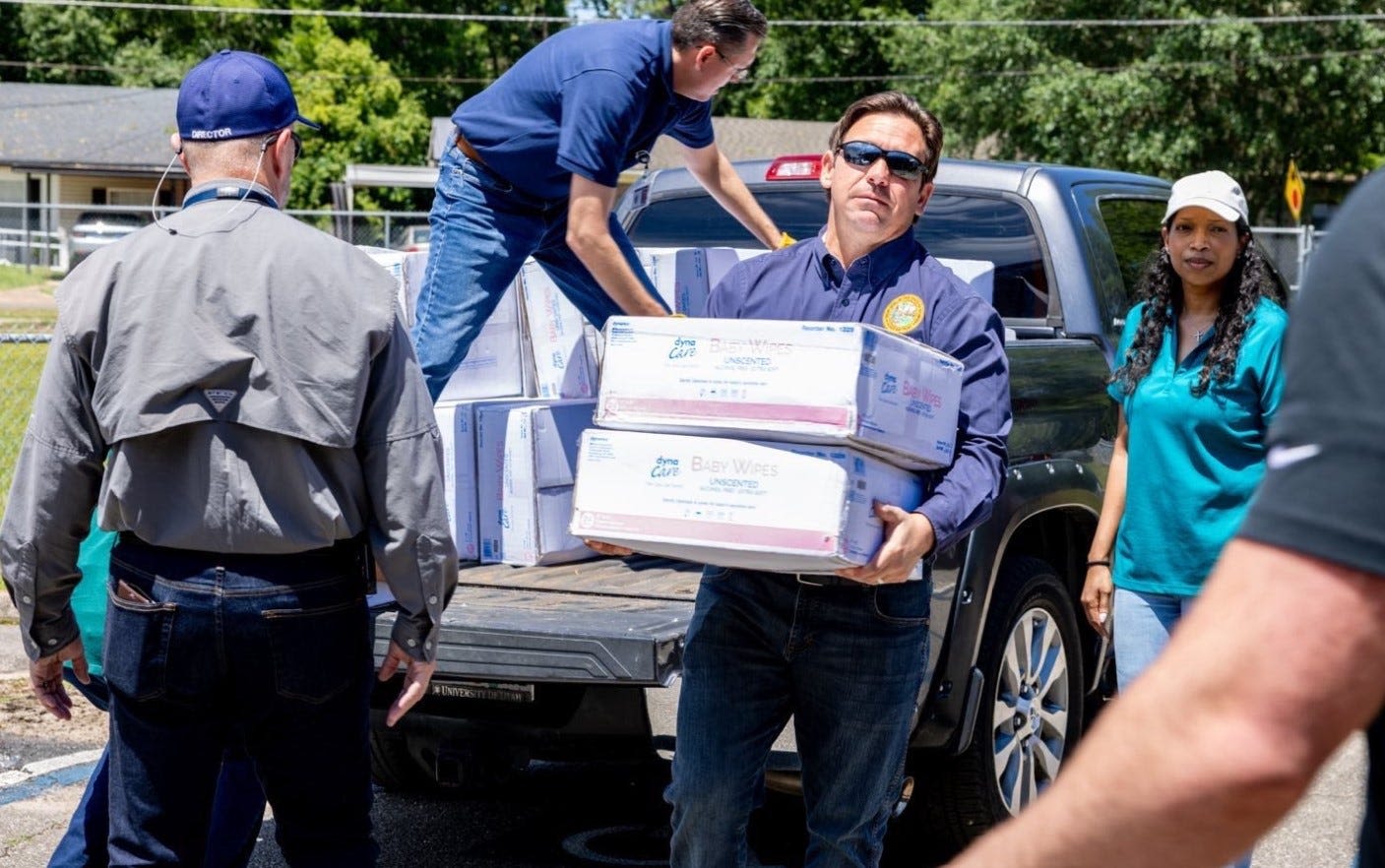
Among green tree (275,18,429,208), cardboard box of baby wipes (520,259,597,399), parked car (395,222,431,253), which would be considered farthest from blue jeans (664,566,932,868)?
green tree (275,18,429,208)

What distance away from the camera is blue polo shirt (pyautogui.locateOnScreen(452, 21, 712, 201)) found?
15.5 ft

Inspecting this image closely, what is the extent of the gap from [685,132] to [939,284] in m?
2.14

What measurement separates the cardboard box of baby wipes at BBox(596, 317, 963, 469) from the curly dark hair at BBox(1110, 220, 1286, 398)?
0.99m

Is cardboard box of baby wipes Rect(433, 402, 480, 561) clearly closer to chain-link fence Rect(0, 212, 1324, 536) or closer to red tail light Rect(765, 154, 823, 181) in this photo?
red tail light Rect(765, 154, 823, 181)

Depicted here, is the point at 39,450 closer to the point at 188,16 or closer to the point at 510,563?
the point at 510,563

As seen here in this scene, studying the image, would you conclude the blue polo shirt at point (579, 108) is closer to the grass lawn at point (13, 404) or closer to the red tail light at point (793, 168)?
the red tail light at point (793, 168)

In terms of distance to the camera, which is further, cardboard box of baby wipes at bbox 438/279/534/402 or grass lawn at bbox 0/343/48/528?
grass lawn at bbox 0/343/48/528

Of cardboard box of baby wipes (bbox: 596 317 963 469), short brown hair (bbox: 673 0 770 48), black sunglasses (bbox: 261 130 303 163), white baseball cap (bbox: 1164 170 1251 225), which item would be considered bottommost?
Result: cardboard box of baby wipes (bbox: 596 317 963 469)

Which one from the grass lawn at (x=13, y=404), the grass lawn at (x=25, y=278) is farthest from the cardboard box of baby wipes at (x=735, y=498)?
the grass lawn at (x=25, y=278)

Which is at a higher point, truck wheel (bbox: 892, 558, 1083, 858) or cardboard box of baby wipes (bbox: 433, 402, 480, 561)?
cardboard box of baby wipes (bbox: 433, 402, 480, 561)

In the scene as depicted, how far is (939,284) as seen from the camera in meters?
3.30

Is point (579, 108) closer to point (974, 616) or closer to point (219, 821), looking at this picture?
point (974, 616)

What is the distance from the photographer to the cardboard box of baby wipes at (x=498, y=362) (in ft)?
16.8

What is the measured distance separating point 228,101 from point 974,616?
7.25 ft
